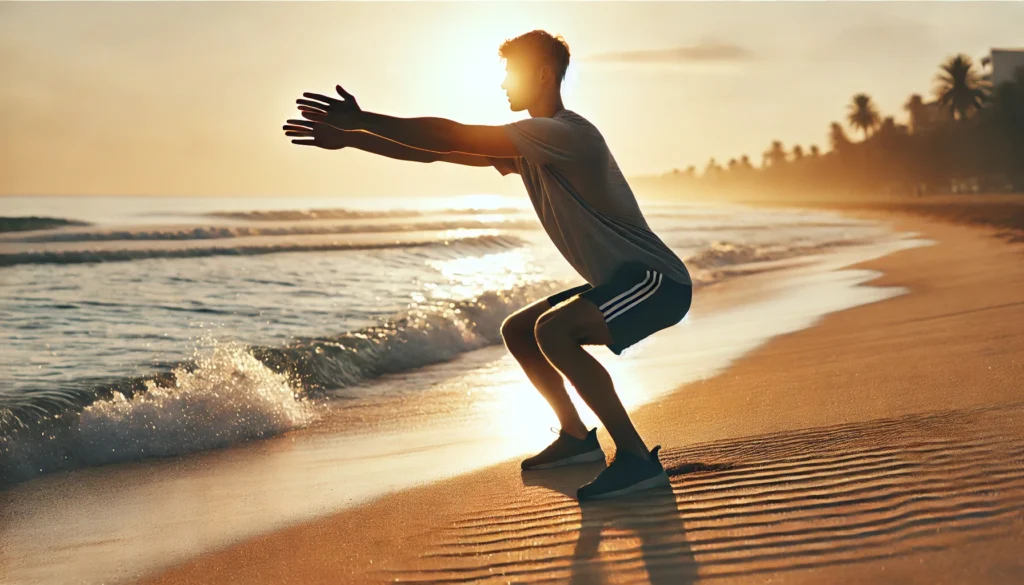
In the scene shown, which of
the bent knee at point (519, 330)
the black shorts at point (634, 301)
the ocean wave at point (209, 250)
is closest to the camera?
the black shorts at point (634, 301)

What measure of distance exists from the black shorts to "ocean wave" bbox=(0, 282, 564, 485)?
310 cm

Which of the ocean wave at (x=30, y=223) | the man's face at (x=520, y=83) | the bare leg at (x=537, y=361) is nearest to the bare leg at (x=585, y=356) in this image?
the bare leg at (x=537, y=361)

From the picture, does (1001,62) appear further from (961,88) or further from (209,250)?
(209,250)

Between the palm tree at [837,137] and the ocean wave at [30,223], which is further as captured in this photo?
the palm tree at [837,137]

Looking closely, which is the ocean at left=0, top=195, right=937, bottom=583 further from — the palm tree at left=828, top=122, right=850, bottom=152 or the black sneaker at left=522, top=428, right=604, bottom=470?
the palm tree at left=828, top=122, right=850, bottom=152

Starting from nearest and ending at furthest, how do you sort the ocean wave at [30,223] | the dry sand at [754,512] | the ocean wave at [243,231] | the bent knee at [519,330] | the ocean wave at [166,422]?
the dry sand at [754,512], the bent knee at [519,330], the ocean wave at [166,422], the ocean wave at [243,231], the ocean wave at [30,223]

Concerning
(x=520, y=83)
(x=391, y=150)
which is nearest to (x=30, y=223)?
(x=391, y=150)

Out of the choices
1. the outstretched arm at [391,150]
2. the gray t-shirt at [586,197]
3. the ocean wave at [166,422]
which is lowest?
the ocean wave at [166,422]

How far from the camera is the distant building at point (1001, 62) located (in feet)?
315

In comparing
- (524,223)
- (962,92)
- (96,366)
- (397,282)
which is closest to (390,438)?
(96,366)

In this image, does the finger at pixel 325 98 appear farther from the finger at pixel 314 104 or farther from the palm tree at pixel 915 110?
the palm tree at pixel 915 110

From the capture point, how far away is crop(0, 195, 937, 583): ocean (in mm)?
4434

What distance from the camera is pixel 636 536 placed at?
3307mm

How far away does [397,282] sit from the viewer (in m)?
14.4
